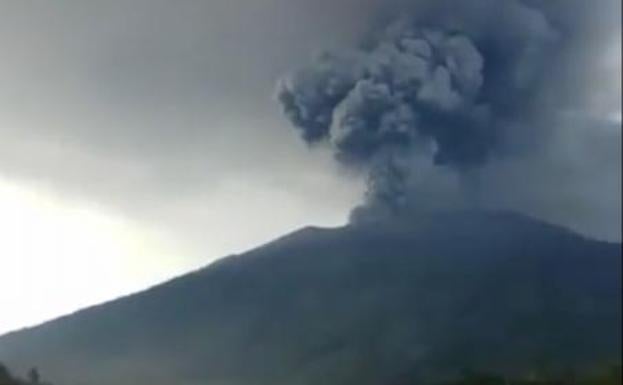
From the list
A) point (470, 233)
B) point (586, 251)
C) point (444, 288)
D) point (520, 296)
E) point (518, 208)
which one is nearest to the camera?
point (586, 251)

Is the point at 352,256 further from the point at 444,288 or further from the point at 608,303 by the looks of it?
the point at 608,303

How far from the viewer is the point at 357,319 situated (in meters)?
15.3

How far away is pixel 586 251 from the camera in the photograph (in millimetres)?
8812

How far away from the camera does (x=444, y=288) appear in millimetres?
12516

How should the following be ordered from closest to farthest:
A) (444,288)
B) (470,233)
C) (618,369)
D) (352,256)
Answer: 1. (618,369)
2. (444,288)
3. (470,233)
4. (352,256)

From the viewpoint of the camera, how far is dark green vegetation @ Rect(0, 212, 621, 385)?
9383 mm

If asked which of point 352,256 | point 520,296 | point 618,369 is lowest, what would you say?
point 618,369

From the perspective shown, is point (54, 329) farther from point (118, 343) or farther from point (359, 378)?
point (359, 378)

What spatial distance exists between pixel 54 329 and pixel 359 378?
3.79 meters

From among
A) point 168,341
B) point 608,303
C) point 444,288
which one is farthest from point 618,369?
point 168,341

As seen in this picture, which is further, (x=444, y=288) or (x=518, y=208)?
(x=444, y=288)

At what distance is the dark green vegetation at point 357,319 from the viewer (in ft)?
30.8

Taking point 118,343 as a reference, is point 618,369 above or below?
below

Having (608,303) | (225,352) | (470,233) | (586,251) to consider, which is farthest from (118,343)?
(608,303)
